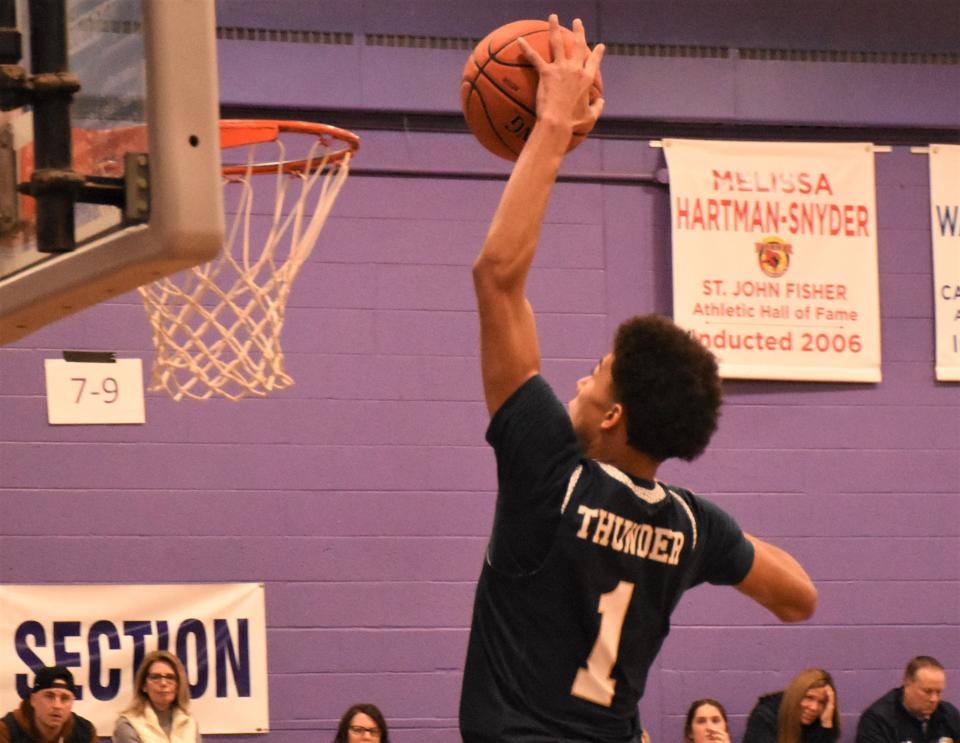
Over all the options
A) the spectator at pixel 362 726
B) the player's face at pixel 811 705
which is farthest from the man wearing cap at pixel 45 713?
the player's face at pixel 811 705

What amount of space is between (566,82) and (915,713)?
6.02 meters

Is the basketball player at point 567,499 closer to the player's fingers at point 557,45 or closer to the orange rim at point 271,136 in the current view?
the player's fingers at point 557,45

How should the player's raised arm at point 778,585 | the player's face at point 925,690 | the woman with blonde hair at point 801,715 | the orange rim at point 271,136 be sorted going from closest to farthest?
1. the player's raised arm at point 778,585
2. the orange rim at point 271,136
3. the woman with blonde hair at point 801,715
4. the player's face at point 925,690

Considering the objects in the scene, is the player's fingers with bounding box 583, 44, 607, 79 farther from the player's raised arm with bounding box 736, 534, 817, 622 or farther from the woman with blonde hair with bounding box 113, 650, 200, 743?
the woman with blonde hair with bounding box 113, 650, 200, 743

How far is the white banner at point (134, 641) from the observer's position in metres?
7.56

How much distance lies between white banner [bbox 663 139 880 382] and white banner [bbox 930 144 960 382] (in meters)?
0.37

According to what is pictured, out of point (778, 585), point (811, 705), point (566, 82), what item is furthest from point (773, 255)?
point (566, 82)

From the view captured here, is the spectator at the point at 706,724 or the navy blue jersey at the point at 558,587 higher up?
the navy blue jersey at the point at 558,587

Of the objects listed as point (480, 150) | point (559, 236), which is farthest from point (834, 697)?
point (480, 150)

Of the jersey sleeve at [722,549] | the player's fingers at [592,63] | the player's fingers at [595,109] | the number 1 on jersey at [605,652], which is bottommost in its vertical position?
the number 1 on jersey at [605,652]

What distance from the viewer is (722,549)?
297 centimetres

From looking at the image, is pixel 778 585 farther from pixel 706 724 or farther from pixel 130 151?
pixel 706 724

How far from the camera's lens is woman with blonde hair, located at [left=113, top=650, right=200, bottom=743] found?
719 cm

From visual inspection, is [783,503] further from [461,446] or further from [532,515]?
[532,515]
